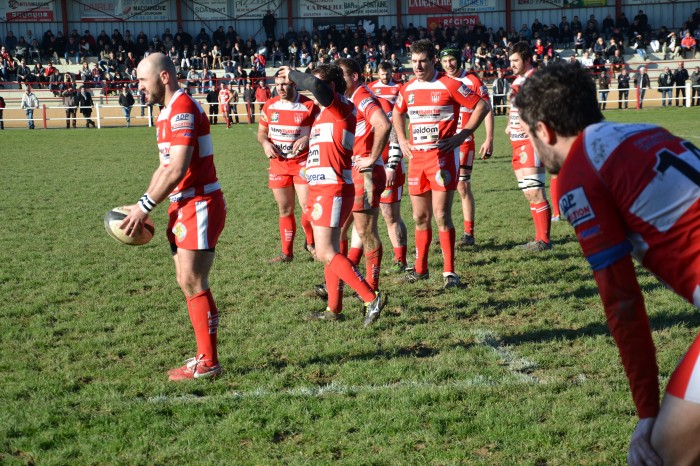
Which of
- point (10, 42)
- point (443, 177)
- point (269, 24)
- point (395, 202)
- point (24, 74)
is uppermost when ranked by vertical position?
point (269, 24)

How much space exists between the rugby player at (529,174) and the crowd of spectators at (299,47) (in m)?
27.8

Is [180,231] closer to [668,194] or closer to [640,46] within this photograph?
[668,194]

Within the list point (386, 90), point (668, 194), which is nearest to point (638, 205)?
point (668, 194)

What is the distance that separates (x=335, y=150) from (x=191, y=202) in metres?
1.48

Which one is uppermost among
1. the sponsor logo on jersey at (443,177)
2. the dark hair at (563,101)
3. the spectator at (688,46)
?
the spectator at (688,46)

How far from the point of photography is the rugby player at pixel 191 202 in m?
4.96

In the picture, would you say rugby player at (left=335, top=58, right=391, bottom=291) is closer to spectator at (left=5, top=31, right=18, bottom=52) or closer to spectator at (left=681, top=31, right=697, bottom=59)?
spectator at (left=681, top=31, right=697, bottom=59)

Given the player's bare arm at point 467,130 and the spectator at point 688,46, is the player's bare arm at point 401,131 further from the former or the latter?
the spectator at point 688,46

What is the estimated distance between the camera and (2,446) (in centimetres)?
402

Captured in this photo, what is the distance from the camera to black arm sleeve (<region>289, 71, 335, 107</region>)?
5715mm

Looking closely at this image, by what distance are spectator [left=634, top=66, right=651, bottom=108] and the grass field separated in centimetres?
2535

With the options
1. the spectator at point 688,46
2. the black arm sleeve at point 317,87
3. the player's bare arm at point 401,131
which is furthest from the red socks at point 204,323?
the spectator at point 688,46

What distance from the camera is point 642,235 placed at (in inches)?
90.3

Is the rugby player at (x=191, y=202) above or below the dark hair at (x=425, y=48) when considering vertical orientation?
below
